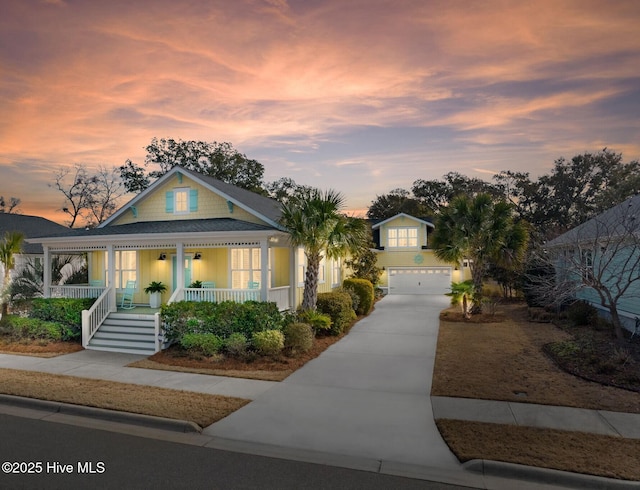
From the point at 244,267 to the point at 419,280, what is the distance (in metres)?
17.0

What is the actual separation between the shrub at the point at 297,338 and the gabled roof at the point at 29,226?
19636 millimetres

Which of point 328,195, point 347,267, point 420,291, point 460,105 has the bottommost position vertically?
point 420,291

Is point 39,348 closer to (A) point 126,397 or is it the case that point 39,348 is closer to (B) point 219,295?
(B) point 219,295

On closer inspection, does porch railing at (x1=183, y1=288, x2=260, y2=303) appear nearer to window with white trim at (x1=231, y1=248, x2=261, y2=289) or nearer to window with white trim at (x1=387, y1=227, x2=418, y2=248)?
window with white trim at (x1=231, y1=248, x2=261, y2=289)

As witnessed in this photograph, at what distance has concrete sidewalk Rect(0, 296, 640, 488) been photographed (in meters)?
5.67

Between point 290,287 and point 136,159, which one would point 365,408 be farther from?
→ point 136,159

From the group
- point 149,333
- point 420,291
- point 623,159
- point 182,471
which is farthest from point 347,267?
point 623,159

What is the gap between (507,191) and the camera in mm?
45594

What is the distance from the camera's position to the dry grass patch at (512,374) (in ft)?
27.1

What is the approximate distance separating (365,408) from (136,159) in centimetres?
3445

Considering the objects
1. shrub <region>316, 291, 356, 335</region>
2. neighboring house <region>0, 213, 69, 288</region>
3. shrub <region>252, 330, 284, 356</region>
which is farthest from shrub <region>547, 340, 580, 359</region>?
neighboring house <region>0, 213, 69, 288</region>

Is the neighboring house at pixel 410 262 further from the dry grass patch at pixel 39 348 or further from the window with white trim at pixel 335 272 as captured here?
→ the dry grass patch at pixel 39 348

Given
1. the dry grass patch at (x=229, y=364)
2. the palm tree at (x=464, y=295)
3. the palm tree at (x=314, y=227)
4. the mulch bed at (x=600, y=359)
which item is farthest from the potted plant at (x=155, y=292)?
the mulch bed at (x=600, y=359)

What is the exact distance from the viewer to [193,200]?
18.1 meters
